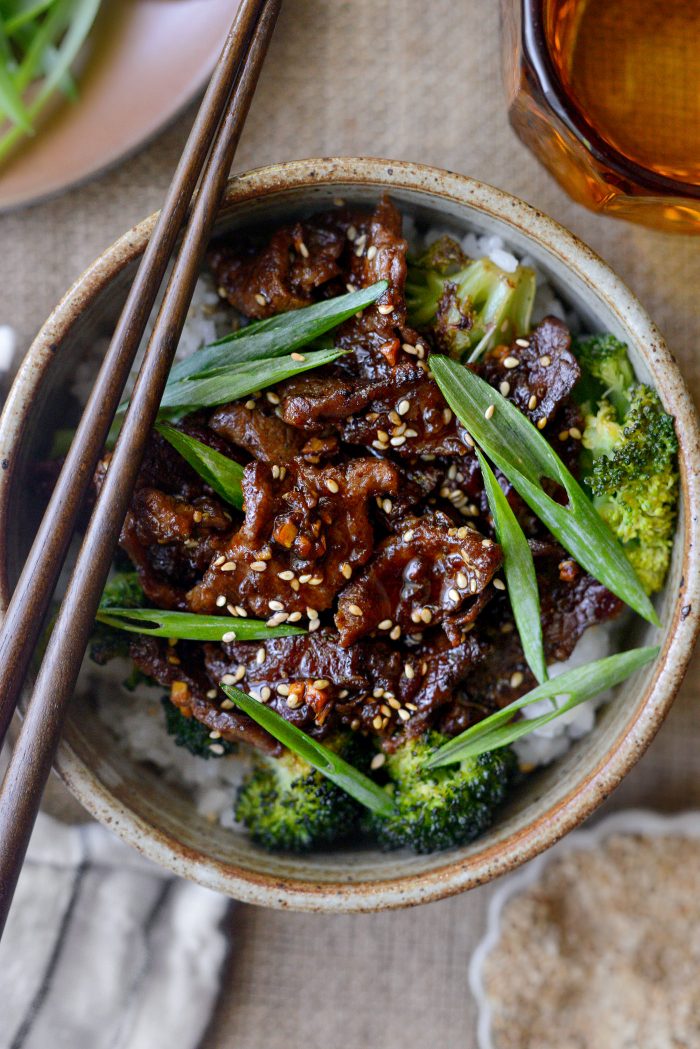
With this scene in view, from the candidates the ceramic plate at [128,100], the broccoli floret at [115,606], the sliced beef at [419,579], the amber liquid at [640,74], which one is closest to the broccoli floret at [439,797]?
the sliced beef at [419,579]

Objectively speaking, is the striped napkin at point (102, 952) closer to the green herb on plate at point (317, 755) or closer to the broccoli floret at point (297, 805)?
the broccoli floret at point (297, 805)

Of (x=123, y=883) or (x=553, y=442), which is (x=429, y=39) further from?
(x=123, y=883)

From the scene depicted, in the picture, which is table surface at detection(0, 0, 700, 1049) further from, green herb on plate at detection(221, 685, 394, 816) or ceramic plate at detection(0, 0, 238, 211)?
green herb on plate at detection(221, 685, 394, 816)

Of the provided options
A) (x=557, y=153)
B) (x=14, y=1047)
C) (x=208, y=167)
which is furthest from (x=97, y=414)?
(x=14, y=1047)

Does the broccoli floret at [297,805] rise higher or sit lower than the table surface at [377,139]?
lower

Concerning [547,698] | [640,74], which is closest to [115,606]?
[547,698]

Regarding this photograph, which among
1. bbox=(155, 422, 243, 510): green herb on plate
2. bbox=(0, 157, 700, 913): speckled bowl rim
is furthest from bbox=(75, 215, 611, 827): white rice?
bbox=(155, 422, 243, 510): green herb on plate

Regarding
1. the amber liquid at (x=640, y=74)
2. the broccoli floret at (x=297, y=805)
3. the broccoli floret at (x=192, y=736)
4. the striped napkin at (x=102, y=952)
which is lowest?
the striped napkin at (x=102, y=952)
